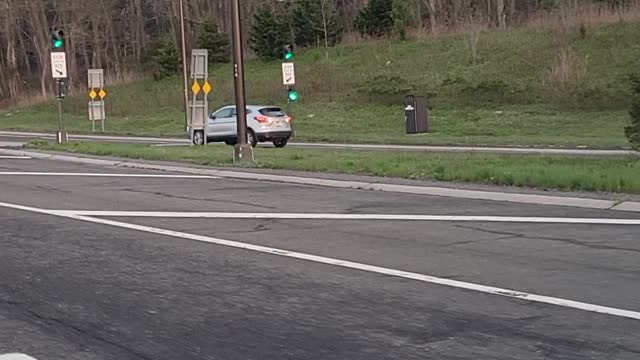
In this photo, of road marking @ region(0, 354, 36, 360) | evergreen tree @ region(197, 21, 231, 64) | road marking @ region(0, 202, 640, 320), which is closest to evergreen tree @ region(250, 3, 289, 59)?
evergreen tree @ region(197, 21, 231, 64)

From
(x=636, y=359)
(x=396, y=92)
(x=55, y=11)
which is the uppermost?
(x=55, y=11)

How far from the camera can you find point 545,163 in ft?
57.1

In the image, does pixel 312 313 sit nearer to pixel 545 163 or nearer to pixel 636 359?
pixel 636 359

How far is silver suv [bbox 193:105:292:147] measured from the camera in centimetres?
3031

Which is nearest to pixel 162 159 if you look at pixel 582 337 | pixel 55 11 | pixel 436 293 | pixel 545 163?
pixel 545 163

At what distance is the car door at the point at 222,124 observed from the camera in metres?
31.5

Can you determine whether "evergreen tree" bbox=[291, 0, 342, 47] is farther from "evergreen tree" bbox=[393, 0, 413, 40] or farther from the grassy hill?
"evergreen tree" bbox=[393, 0, 413, 40]

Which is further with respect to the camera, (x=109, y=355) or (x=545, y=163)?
(x=545, y=163)

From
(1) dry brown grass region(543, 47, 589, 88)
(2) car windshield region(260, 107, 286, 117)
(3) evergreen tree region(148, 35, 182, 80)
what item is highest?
(3) evergreen tree region(148, 35, 182, 80)

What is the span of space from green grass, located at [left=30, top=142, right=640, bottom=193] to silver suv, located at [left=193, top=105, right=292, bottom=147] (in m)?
6.50

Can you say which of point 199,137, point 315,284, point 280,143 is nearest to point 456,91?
point 280,143

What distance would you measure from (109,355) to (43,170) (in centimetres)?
1586

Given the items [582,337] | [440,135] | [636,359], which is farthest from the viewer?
[440,135]

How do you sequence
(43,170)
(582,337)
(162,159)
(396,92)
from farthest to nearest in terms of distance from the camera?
(396,92) → (162,159) → (43,170) → (582,337)
